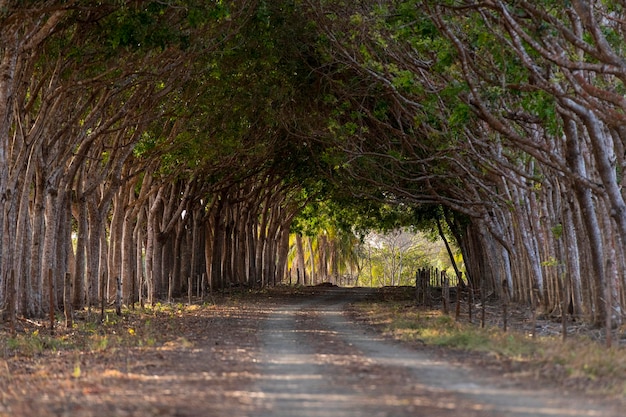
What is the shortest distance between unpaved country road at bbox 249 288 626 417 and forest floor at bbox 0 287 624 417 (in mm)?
14

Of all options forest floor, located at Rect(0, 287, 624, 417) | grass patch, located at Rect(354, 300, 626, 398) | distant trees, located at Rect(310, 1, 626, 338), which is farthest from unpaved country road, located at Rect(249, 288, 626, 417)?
distant trees, located at Rect(310, 1, 626, 338)

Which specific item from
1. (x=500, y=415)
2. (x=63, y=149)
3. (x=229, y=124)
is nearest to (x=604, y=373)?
(x=500, y=415)

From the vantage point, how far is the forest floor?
31.2 feet

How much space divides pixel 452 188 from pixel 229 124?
28.6ft

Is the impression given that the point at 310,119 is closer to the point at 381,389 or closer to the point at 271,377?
the point at 271,377

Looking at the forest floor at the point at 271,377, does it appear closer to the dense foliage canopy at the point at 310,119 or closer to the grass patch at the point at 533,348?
the grass patch at the point at 533,348

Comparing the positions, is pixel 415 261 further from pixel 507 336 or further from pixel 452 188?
pixel 507 336

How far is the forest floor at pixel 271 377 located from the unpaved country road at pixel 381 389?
1 cm

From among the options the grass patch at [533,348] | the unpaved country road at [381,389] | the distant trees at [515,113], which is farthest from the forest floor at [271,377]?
the distant trees at [515,113]

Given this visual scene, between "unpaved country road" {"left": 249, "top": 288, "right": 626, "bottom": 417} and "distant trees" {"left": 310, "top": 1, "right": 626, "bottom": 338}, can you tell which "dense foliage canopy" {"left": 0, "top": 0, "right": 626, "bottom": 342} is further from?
"unpaved country road" {"left": 249, "top": 288, "right": 626, "bottom": 417}

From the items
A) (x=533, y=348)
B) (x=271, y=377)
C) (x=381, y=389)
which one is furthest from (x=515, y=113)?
(x=381, y=389)

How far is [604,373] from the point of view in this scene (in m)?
12.2

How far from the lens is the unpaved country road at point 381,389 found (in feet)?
30.3

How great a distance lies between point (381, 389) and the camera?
1084cm
